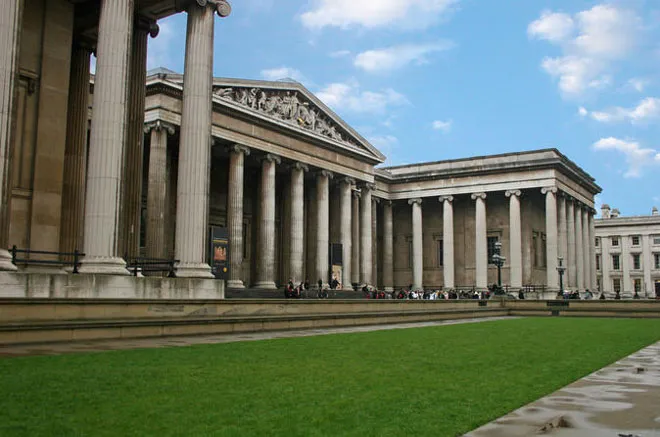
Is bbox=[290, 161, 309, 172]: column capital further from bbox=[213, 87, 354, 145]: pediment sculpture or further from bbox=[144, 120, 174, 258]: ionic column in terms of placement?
bbox=[144, 120, 174, 258]: ionic column

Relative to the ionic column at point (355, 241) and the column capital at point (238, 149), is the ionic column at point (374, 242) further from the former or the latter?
the column capital at point (238, 149)

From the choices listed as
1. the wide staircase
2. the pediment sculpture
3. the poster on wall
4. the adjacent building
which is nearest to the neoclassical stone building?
the pediment sculpture

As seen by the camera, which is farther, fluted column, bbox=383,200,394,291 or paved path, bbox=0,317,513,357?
fluted column, bbox=383,200,394,291

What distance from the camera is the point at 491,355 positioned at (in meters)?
14.3

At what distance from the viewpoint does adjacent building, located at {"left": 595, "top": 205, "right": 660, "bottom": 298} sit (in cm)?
10788

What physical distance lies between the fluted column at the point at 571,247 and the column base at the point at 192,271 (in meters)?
52.7

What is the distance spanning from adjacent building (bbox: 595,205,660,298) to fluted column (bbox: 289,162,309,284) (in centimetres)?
7218

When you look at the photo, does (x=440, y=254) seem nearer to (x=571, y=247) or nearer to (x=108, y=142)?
(x=571, y=247)

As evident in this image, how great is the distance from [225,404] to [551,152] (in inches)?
2460

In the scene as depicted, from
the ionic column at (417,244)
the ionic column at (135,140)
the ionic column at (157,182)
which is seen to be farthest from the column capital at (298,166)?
the ionic column at (135,140)

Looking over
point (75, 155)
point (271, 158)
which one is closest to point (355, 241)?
point (271, 158)

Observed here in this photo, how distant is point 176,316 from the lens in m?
20.0

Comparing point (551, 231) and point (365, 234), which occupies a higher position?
point (551, 231)

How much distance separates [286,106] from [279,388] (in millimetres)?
44573
